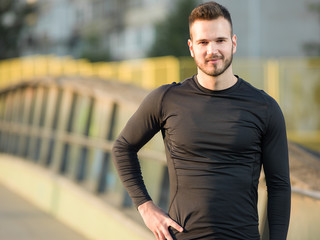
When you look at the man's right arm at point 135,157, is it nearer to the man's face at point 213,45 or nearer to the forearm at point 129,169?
the forearm at point 129,169

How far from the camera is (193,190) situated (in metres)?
2.80

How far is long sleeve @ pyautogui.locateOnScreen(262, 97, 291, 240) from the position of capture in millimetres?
2775

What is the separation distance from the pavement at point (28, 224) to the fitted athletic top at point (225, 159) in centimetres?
543

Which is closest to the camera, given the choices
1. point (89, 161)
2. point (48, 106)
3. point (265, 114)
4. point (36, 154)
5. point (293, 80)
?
point (265, 114)

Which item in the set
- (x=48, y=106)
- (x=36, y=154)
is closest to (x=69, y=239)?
(x=48, y=106)

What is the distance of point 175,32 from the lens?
34.5 meters

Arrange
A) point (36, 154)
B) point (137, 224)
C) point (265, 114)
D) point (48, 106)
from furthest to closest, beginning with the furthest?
point (36, 154) → point (48, 106) → point (137, 224) → point (265, 114)

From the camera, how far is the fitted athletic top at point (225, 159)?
9.04 ft

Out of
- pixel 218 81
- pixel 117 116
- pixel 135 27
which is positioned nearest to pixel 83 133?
pixel 117 116

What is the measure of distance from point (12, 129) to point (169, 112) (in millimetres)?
12692

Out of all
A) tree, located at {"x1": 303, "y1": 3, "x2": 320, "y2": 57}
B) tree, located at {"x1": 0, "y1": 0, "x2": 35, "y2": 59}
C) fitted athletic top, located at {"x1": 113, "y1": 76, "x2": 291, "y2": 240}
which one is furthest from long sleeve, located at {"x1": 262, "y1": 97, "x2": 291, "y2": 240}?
tree, located at {"x1": 0, "y1": 0, "x2": 35, "y2": 59}

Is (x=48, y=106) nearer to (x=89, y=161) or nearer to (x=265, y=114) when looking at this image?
(x=89, y=161)

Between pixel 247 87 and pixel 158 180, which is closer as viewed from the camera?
pixel 247 87

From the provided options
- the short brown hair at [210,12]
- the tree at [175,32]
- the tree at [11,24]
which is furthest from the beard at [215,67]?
the tree at [11,24]
